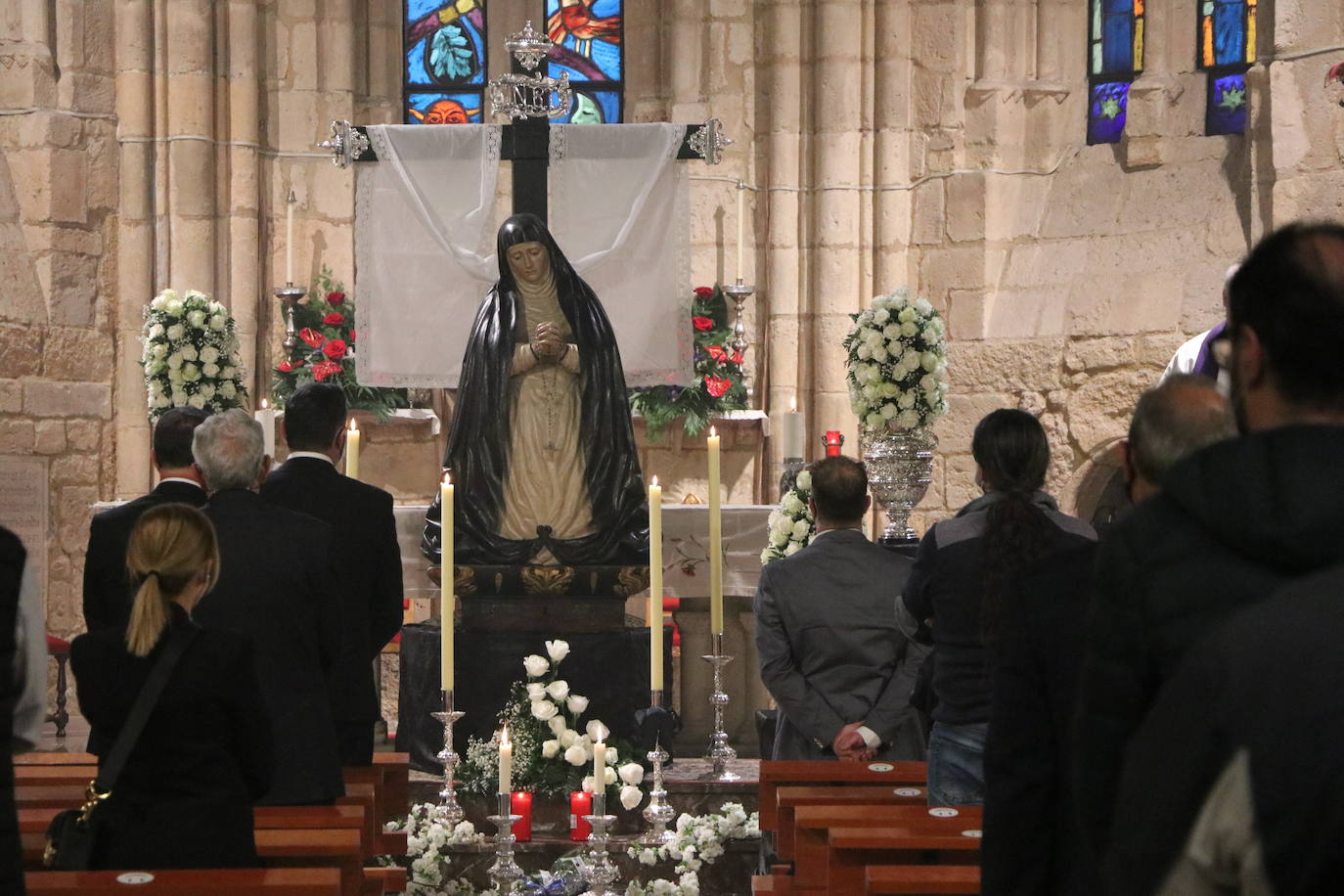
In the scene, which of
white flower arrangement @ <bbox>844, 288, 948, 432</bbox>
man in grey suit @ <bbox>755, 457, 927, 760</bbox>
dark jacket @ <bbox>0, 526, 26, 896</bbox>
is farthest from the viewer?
white flower arrangement @ <bbox>844, 288, 948, 432</bbox>

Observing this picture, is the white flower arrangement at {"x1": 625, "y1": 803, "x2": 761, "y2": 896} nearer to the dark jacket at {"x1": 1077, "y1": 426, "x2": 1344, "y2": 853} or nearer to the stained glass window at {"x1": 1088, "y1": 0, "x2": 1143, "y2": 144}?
the dark jacket at {"x1": 1077, "y1": 426, "x2": 1344, "y2": 853}

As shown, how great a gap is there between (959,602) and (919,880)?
659 millimetres

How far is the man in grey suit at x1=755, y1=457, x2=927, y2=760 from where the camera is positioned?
4414 mm

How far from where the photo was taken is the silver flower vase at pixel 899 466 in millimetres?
6812

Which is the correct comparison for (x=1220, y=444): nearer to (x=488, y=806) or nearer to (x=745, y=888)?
(x=745, y=888)

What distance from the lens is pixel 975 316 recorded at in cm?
1016

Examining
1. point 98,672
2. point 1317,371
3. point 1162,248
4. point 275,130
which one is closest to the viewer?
point 1317,371

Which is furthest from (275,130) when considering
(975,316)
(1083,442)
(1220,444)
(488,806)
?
(1220,444)

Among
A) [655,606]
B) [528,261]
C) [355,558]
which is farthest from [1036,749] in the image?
[528,261]

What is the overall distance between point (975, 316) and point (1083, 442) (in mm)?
1002

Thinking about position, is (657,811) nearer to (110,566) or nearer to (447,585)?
(447,585)

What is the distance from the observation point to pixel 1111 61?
405 inches

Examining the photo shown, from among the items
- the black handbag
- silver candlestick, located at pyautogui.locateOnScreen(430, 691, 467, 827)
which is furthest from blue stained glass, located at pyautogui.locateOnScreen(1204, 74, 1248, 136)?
the black handbag

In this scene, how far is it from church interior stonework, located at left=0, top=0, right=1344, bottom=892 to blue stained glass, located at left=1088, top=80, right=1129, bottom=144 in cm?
2
